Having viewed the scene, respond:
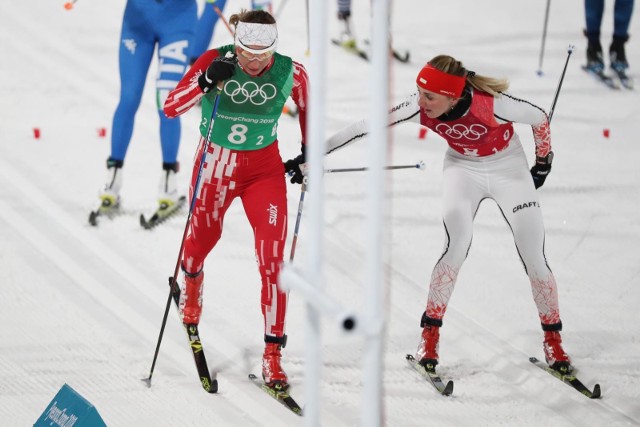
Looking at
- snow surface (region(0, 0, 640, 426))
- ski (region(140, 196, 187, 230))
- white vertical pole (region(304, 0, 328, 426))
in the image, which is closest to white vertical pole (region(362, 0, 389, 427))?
white vertical pole (region(304, 0, 328, 426))

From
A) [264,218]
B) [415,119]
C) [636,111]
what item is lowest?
[636,111]

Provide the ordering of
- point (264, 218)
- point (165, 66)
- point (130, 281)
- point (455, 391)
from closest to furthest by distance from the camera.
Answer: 1. point (264, 218)
2. point (455, 391)
3. point (130, 281)
4. point (165, 66)

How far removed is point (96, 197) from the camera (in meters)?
6.53

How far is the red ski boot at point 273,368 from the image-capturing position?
15.4 ft

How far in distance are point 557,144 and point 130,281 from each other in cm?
352

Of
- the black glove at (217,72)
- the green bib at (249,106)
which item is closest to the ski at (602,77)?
the green bib at (249,106)

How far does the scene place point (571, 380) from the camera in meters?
4.88

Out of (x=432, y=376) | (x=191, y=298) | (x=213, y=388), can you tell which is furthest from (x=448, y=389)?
(x=191, y=298)

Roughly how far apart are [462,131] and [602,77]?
14.2 ft

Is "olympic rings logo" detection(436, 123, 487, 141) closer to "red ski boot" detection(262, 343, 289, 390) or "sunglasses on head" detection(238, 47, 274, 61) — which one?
"sunglasses on head" detection(238, 47, 274, 61)

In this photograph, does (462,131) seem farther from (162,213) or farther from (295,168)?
(162,213)

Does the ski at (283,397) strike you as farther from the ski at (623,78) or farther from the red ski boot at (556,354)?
the ski at (623,78)

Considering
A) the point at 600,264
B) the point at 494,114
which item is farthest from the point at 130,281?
the point at 600,264

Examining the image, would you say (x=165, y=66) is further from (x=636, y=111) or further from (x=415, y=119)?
(x=636, y=111)
